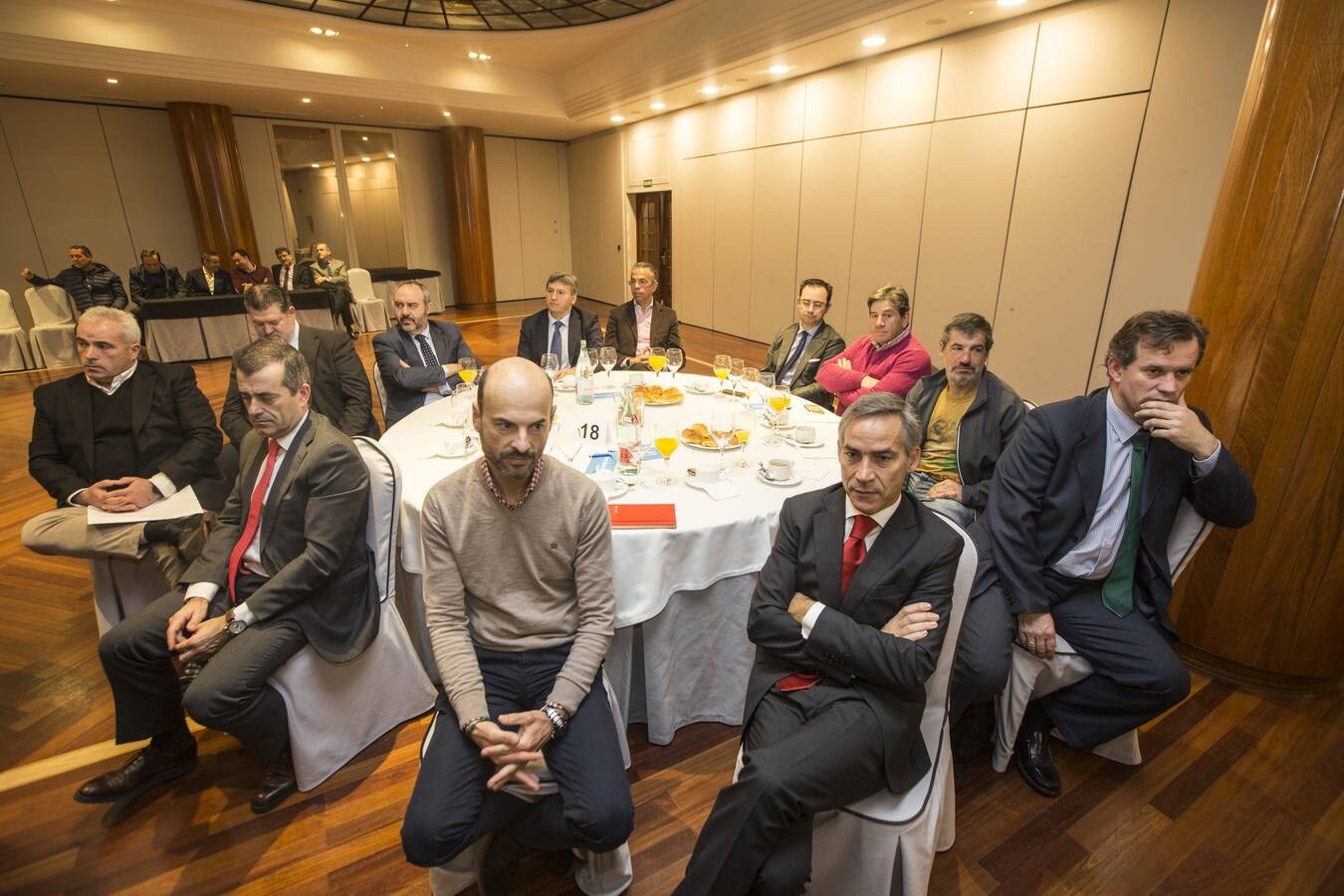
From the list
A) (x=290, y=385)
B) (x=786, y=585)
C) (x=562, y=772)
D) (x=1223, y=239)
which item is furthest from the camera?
(x=1223, y=239)

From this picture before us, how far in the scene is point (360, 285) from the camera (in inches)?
416

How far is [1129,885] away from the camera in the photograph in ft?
6.16

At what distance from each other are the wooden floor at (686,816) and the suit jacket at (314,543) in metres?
0.62

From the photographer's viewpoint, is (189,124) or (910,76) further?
(189,124)

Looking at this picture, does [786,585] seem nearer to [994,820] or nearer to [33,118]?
[994,820]

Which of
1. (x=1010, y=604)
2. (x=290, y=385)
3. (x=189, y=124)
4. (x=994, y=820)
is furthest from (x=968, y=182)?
(x=189, y=124)

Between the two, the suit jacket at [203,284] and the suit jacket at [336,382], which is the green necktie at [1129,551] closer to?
the suit jacket at [336,382]

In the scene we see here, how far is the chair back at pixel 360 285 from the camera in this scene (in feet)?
34.2

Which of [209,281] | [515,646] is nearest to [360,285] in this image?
[209,281]

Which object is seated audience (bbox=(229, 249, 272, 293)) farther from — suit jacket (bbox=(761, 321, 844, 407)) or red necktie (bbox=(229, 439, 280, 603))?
red necktie (bbox=(229, 439, 280, 603))

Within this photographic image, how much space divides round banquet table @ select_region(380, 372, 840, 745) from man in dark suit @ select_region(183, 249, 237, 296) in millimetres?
8415

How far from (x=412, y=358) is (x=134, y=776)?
2548 millimetres

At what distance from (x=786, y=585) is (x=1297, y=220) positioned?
8.11 feet

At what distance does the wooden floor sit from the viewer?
1.90 meters
